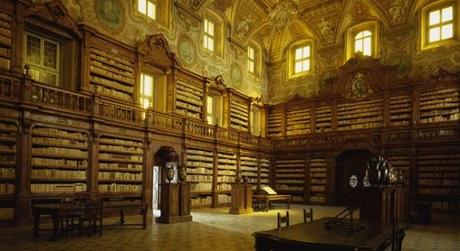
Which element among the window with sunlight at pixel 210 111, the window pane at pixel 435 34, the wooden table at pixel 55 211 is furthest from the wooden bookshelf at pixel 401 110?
the wooden table at pixel 55 211

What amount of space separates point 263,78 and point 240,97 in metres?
2.88

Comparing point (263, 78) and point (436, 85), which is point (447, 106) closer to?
point (436, 85)

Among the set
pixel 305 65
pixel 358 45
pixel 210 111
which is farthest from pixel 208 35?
pixel 358 45

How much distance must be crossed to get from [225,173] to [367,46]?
30.2ft

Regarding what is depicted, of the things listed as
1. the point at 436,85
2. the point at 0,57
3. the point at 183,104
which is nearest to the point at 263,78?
the point at 183,104

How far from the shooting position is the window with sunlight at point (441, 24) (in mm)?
16047

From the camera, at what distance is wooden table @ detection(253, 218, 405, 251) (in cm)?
373

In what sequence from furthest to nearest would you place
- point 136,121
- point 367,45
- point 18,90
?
point 367,45 → point 136,121 → point 18,90

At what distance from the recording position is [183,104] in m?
15.1

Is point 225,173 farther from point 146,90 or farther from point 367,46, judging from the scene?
point 367,46

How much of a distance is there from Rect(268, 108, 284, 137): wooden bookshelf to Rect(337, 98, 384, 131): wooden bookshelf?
3240 millimetres

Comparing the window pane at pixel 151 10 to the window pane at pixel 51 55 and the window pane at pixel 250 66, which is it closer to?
the window pane at pixel 51 55

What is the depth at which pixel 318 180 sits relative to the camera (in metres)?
18.2

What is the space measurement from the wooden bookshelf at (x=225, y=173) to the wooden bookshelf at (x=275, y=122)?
13.9 feet
